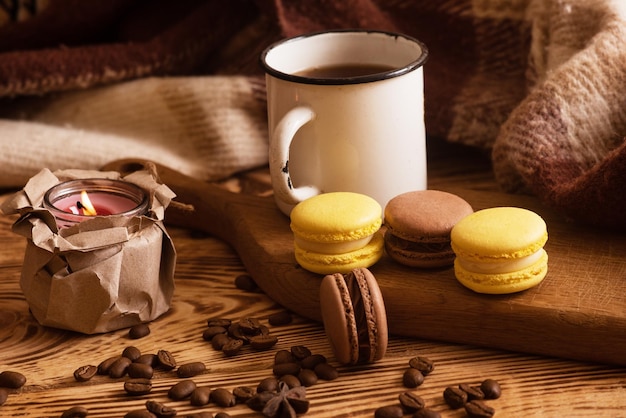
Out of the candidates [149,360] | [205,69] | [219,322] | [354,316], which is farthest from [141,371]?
[205,69]

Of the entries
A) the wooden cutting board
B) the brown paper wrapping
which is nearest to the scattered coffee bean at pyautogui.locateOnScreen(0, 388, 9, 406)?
the brown paper wrapping

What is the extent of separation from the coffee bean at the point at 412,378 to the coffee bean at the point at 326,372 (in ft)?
0.23

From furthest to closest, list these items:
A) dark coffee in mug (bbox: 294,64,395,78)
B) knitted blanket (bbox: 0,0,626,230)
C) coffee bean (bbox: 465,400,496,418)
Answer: knitted blanket (bbox: 0,0,626,230)
dark coffee in mug (bbox: 294,64,395,78)
coffee bean (bbox: 465,400,496,418)

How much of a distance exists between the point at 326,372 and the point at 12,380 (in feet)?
1.05

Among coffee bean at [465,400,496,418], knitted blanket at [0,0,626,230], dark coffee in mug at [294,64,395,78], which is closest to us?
coffee bean at [465,400,496,418]

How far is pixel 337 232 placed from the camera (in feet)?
3.23

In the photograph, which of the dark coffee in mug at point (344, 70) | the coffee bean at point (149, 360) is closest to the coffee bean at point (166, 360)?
the coffee bean at point (149, 360)

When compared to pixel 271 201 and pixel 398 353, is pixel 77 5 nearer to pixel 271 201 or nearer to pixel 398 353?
pixel 271 201

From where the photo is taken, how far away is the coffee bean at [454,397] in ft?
2.93

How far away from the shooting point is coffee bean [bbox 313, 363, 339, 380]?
948mm

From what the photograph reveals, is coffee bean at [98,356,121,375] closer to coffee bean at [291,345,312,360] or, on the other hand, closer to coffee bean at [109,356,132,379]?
coffee bean at [109,356,132,379]

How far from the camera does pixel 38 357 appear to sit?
3.32 feet

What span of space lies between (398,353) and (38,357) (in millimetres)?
388

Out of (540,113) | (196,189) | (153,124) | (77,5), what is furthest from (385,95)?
(77,5)
